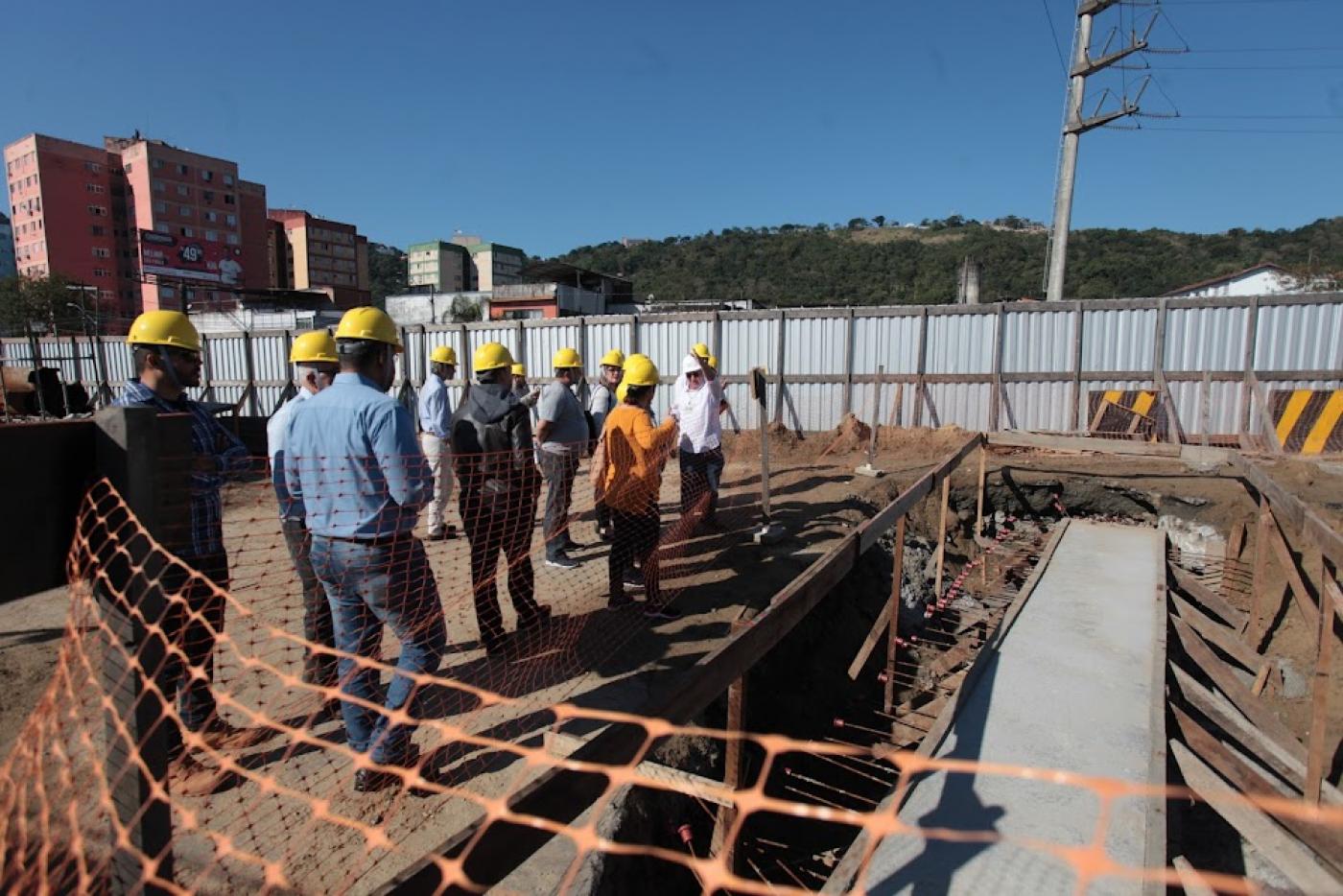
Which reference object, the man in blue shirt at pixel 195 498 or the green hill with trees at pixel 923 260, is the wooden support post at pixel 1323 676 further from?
the green hill with trees at pixel 923 260

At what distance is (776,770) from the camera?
177 inches

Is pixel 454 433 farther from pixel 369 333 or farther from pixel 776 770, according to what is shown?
pixel 776 770

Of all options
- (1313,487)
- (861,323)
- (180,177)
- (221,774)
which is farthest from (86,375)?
(180,177)

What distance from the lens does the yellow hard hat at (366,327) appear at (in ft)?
9.24

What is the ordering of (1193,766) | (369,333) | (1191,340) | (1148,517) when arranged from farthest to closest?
(1191,340) → (1148,517) → (1193,766) → (369,333)

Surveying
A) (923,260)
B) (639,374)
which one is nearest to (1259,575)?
(639,374)

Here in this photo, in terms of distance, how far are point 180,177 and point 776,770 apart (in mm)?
73347

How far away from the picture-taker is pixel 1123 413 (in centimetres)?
1131

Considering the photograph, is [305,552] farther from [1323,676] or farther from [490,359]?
[1323,676]

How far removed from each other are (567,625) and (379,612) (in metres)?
2.12

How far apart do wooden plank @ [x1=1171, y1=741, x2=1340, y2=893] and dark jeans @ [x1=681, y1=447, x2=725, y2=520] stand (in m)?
4.02

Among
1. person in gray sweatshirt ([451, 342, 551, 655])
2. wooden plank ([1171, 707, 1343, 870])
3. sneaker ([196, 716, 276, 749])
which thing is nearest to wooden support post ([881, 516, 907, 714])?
wooden plank ([1171, 707, 1343, 870])

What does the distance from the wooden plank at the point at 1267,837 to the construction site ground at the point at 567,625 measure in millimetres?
2578

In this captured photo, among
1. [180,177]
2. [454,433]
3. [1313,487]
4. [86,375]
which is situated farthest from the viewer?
[180,177]
